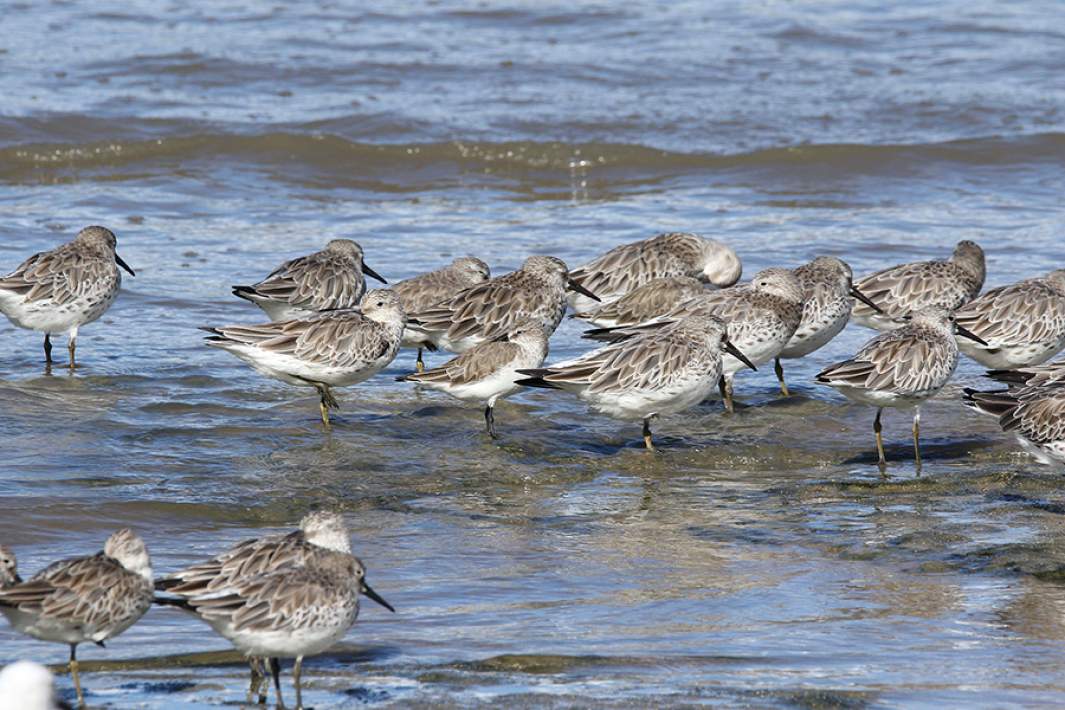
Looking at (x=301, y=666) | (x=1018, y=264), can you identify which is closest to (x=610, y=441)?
(x=301, y=666)

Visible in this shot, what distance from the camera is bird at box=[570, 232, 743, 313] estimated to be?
1378 cm

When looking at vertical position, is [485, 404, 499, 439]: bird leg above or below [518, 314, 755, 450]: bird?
below

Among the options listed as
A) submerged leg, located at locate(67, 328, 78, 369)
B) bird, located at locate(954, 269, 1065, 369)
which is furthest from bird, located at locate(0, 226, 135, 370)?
bird, located at locate(954, 269, 1065, 369)

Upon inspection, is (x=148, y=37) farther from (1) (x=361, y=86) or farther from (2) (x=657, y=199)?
(2) (x=657, y=199)

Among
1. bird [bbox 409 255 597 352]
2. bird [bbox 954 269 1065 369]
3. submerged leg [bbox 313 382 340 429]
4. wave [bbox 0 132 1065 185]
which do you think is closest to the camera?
submerged leg [bbox 313 382 340 429]

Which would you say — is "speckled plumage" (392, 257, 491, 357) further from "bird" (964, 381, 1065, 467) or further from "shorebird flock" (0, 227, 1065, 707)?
"bird" (964, 381, 1065, 467)

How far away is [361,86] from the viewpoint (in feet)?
75.6

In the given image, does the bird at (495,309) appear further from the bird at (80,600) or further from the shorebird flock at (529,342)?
the bird at (80,600)

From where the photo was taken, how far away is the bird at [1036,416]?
9.51 m

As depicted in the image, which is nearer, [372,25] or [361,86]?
[361,86]

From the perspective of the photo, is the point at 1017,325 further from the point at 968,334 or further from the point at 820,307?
the point at 820,307

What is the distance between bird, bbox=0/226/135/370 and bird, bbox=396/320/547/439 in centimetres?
297

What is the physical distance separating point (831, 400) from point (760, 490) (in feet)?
7.53

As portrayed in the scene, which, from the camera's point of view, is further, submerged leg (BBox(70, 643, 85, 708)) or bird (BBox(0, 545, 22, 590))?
bird (BBox(0, 545, 22, 590))
